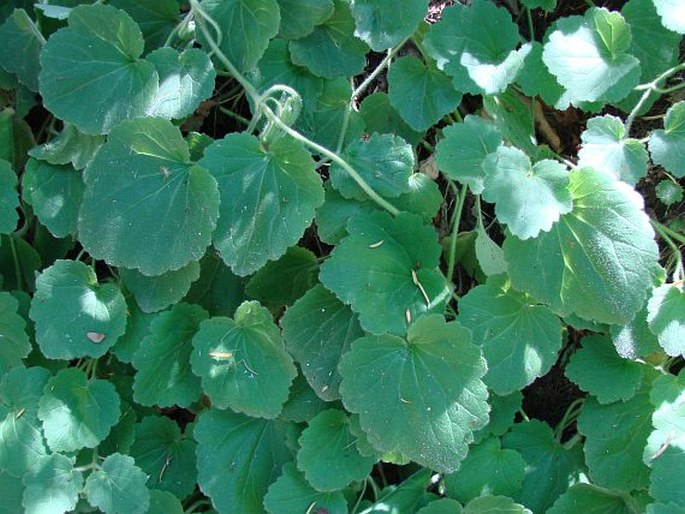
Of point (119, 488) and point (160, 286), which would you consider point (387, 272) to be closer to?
point (160, 286)

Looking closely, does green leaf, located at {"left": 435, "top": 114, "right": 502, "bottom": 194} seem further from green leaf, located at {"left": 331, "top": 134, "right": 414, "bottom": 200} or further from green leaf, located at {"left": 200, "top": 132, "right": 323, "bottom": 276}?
green leaf, located at {"left": 200, "top": 132, "right": 323, "bottom": 276}

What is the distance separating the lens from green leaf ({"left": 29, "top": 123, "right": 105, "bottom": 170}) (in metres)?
1.66

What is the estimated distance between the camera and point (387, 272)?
4.94 ft

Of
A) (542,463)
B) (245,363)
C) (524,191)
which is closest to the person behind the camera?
(524,191)

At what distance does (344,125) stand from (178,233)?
1.44 ft

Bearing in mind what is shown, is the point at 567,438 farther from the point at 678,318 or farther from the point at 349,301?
the point at 349,301

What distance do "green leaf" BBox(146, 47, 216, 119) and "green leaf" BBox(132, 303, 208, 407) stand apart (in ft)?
1.31

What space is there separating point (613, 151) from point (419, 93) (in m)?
0.42

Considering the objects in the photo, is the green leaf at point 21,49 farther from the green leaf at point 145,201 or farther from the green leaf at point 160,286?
the green leaf at point 160,286

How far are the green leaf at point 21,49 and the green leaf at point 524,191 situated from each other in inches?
39.2

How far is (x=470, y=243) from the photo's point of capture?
5.76 ft

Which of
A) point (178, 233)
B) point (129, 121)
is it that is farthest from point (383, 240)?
point (129, 121)

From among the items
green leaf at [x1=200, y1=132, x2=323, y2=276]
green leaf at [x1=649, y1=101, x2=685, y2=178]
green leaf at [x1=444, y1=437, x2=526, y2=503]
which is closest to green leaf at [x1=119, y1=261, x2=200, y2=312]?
green leaf at [x1=200, y1=132, x2=323, y2=276]

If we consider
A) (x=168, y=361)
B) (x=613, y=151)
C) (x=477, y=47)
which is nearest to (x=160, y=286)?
(x=168, y=361)
